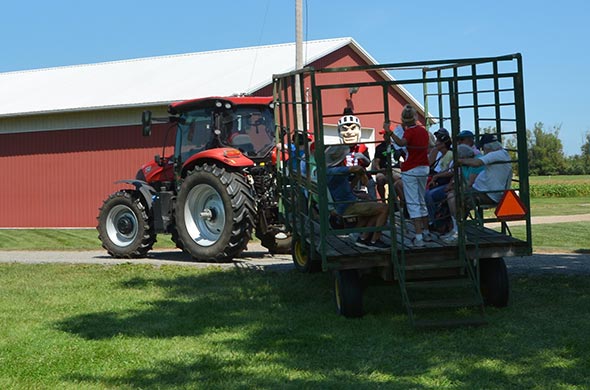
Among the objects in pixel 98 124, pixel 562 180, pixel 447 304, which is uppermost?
pixel 98 124

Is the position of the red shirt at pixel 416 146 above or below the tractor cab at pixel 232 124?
below

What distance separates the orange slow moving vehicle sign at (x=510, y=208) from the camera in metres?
8.66

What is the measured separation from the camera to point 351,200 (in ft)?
29.5

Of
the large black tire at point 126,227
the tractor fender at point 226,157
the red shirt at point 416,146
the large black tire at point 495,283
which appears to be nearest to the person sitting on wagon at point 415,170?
the red shirt at point 416,146

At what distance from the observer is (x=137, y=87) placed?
84.2 feet

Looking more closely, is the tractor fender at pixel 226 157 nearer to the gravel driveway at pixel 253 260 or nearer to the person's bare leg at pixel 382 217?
the gravel driveway at pixel 253 260

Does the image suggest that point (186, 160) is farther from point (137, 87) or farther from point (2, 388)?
point (137, 87)

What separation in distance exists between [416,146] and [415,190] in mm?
452

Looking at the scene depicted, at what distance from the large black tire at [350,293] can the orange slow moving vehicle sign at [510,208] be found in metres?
1.52

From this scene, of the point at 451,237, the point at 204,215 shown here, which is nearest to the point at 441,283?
the point at 451,237

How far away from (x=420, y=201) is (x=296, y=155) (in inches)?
64.5

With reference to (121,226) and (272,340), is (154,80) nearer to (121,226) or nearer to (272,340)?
(121,226)

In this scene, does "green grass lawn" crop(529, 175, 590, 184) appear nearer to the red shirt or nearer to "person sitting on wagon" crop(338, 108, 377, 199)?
"person sitting on wagon" crop(338, 108, 377, 199)

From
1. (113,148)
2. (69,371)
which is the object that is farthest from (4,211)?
(69,371)
